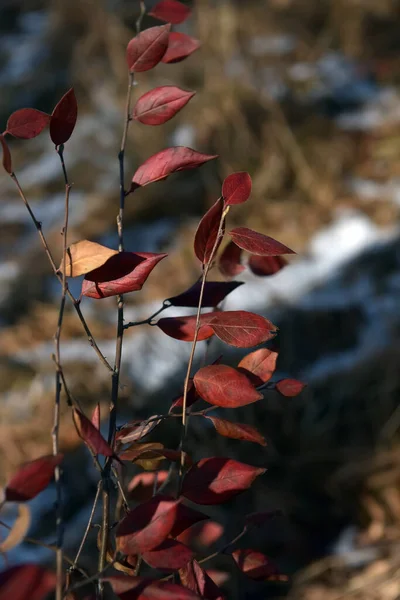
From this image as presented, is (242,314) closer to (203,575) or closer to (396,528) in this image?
(203,575)

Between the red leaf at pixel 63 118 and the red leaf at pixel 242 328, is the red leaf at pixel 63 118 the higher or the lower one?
the higher one

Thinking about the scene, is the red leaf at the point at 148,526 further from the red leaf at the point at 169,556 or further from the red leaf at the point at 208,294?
the red leaf at the point at 208,294

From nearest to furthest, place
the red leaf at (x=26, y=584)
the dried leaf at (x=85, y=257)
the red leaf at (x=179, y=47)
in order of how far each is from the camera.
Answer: the red leaf at (x=26, y=584) < the dried leaf at (x=85, y=257) < the red leaf at (x=179, y=47)

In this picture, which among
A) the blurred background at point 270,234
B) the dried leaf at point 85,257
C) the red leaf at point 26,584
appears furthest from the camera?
the blurred background at point 270,234

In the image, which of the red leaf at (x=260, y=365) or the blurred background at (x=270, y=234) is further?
the blurred background at (x=270, y=234)

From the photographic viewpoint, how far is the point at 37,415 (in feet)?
6.19

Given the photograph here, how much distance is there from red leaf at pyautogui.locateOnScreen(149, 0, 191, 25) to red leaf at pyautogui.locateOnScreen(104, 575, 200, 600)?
0.43 m

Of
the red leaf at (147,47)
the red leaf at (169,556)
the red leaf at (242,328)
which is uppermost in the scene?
the red leaf at (147,47)

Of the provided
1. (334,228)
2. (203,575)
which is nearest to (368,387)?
(334,228)

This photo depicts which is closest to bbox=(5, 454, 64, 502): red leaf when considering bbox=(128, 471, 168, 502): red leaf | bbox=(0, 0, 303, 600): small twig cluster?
bbox=(0, 0, 303, 600): small twig cluster

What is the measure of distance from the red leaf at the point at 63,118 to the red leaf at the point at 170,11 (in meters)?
0.18

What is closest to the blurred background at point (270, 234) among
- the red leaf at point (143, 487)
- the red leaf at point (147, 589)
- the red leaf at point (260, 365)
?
the red leaf at point (143, 487)

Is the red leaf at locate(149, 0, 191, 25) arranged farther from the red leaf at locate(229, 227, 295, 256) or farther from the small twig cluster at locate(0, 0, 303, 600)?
the red leaf at locate(229, 227, 295, 256)

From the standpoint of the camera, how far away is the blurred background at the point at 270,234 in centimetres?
162
